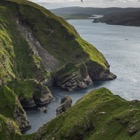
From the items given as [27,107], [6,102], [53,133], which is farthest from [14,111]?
[53,133]

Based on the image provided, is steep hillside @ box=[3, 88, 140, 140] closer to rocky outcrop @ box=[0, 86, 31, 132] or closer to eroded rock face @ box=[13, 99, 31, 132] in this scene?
eroded rock face @ box=[13, 99, 31, 132]

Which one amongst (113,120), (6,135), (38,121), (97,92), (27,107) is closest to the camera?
(113,120)

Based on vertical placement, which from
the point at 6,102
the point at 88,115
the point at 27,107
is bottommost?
the point at 27,107

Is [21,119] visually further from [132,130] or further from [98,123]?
[132,130]

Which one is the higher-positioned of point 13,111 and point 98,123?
point 98,123

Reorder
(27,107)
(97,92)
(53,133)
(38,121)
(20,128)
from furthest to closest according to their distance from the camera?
(27,107)
(38,121)
(20,128)
(97,92)
(53,133)

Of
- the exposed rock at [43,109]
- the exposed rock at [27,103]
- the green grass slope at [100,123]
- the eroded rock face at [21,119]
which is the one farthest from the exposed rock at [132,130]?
the exposed rock at [27,103]

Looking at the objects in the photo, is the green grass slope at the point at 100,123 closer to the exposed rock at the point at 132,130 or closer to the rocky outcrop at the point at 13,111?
the exposed rock at the point at 132,130

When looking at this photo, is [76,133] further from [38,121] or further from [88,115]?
[38,121]

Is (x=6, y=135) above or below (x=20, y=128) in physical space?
above

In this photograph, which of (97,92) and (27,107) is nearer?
(97,92)

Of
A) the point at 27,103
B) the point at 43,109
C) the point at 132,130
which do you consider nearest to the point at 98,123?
the point at 132,130
